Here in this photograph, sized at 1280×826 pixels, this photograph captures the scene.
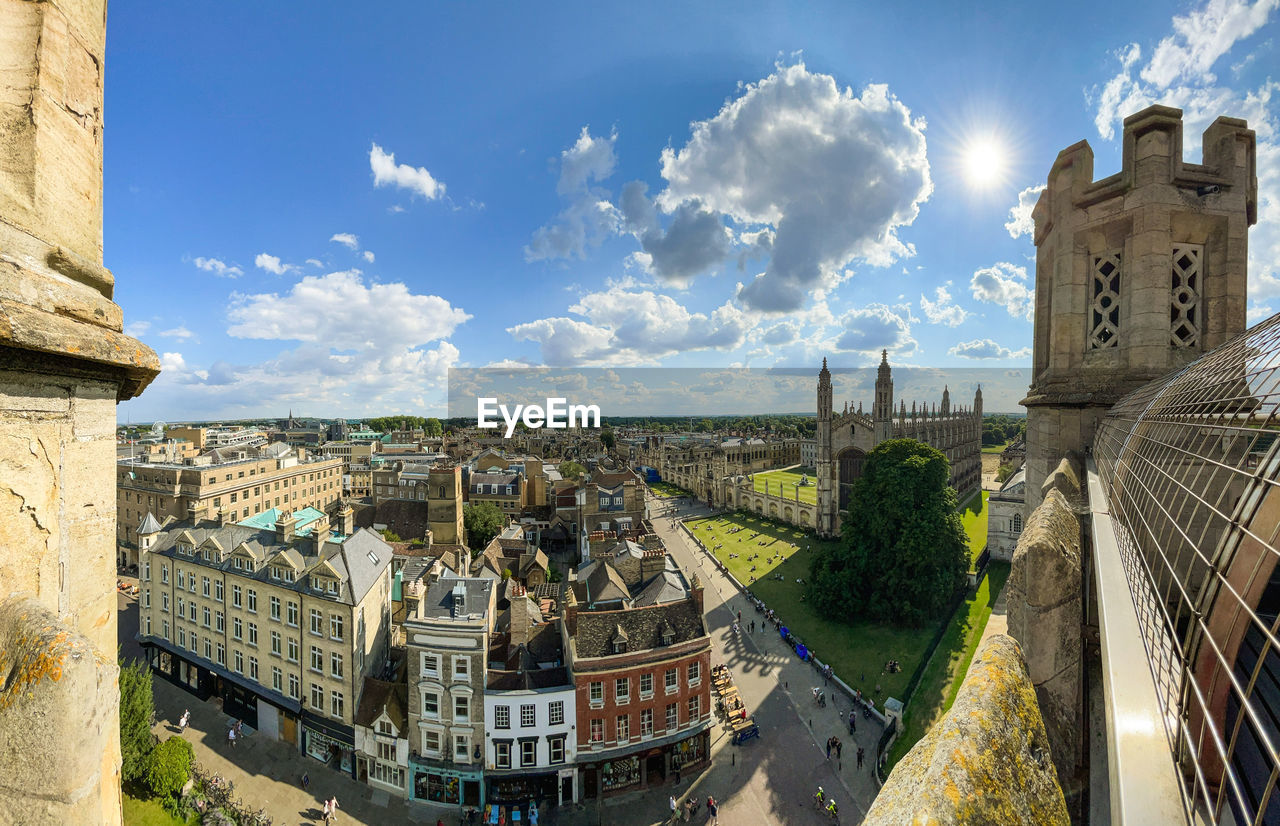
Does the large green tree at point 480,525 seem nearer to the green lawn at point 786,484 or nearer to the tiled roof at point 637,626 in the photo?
the tiled roof at point 637,626

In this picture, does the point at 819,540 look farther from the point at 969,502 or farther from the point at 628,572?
the point at 628,572

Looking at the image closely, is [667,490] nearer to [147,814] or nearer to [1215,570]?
[147,814]

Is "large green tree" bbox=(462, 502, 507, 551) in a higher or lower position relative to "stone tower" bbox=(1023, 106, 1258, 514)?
lower

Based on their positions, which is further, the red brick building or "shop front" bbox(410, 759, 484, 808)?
the red brick building

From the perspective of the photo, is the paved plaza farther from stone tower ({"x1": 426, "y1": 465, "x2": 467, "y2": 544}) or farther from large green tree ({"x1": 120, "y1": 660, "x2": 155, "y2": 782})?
stone tower ({"x1": 426, "y1": 465, "x2": 467, "y2": 544})

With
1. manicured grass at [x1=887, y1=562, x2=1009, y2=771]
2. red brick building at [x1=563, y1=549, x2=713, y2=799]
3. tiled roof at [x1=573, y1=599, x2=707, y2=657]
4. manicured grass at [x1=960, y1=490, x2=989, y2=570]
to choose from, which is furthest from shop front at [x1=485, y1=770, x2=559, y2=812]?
manicured grass at [x1=960, y1=490, x2=989, y2=570]

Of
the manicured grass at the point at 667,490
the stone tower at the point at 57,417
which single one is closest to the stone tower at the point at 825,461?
the manicured grass at the point at 667,490
